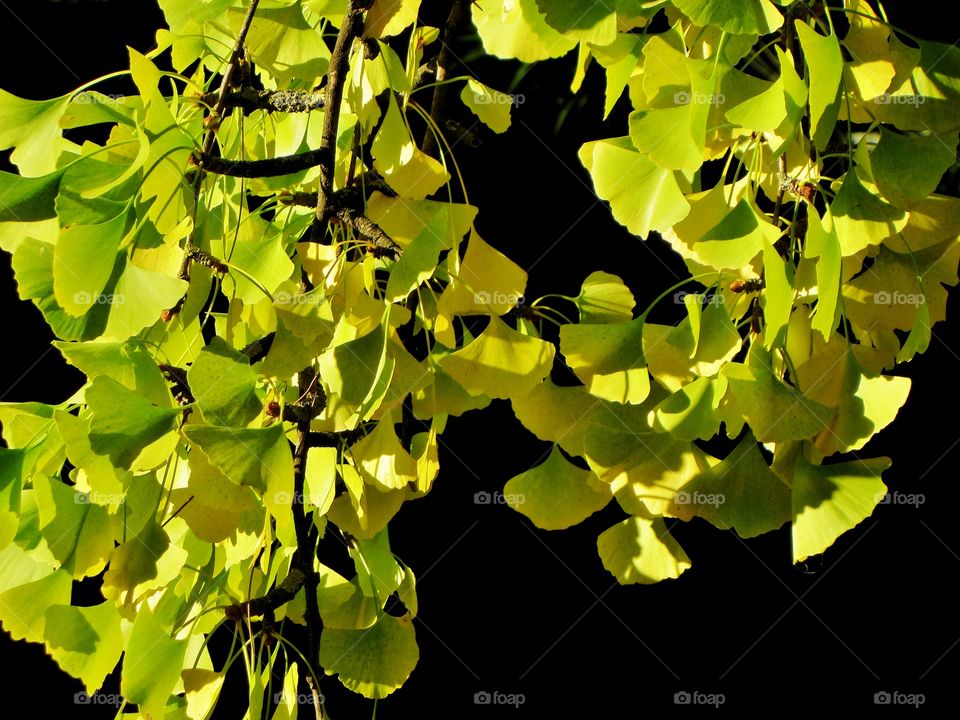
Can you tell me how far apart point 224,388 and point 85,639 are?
0.64 feet

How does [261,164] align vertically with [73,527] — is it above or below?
above

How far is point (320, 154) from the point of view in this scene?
54 centimetres

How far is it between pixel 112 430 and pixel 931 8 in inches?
42.9

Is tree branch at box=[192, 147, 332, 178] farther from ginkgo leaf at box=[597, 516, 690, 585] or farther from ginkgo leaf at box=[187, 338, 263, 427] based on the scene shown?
ginkgo leaf at box=[597, 516, 690, 585]

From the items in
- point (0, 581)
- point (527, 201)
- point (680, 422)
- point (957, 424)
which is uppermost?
point (680, 422)

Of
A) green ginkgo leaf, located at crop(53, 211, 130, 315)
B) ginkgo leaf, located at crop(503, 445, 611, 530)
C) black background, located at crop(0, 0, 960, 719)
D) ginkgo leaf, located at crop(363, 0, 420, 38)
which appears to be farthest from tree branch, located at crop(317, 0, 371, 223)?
black background, located at crop(0, 0, 960, 719)

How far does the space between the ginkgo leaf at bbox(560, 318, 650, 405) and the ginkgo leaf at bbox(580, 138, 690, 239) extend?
5 centimetres

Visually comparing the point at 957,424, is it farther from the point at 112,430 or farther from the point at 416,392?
the point at 112,430

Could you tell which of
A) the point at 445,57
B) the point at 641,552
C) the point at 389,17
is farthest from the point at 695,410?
the point at 445,57

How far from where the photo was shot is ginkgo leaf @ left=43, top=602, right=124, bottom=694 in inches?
21.9

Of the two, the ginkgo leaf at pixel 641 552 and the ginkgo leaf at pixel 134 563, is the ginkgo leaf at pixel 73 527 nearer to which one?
the ginkgo leaf at pixel 134 563

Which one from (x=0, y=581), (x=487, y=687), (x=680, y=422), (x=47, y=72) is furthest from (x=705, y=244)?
(x=47, y=72)

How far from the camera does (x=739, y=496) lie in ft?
1.68

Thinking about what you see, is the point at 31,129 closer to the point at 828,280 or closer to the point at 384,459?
the point at 384,459
